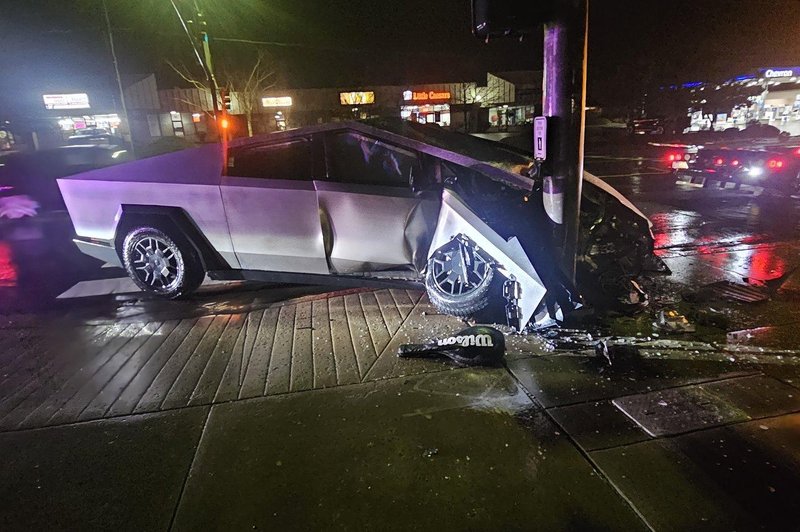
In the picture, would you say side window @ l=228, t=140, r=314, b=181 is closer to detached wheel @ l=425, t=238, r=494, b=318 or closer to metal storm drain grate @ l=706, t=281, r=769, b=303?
detached wheel @ l=425, t=238, r=494, b=318

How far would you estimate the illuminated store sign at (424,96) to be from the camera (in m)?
39.3

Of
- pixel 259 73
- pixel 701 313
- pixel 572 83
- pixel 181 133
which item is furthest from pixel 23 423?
pixel 181 133

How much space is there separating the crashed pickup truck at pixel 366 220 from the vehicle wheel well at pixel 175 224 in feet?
0.04

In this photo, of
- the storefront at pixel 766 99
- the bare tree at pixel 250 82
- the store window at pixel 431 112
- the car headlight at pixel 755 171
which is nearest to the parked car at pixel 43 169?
the car headlight at pixel 755 171

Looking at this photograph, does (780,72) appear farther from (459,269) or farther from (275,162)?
(275,162)

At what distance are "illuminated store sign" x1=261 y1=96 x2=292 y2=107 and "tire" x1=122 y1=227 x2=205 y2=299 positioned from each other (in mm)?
37029

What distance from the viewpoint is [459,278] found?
434cm

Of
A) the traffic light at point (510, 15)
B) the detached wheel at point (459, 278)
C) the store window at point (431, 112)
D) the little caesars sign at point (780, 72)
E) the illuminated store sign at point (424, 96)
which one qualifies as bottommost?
the detached wheel at point (459, 278)

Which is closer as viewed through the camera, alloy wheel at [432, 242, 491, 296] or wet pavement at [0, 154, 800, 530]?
wet pavement at [0, 154, 800, 530]

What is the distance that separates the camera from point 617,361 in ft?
11.9

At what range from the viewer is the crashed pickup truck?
4.24m

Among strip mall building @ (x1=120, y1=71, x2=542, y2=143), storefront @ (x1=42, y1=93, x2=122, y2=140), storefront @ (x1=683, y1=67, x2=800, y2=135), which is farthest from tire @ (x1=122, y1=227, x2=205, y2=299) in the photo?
storefront @ (x1=42, y1=93, x2=122, y2=140)

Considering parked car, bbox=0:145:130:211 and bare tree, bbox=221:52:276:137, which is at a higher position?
bare tree, bbox=221:52:276:137

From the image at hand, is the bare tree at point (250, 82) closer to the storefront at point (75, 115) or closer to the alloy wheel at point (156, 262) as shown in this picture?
the storefront at point (75, 115)
